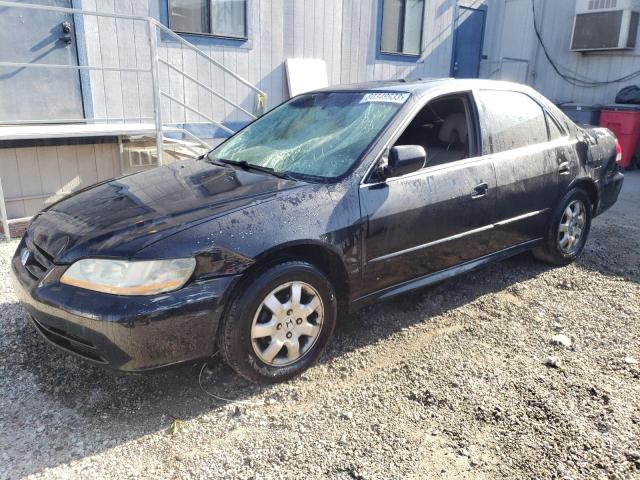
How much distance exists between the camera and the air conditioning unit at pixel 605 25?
11008mm

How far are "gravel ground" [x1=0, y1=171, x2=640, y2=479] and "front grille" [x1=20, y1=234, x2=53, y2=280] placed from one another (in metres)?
0.62

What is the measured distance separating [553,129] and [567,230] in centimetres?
87

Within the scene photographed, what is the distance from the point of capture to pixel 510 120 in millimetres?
4008

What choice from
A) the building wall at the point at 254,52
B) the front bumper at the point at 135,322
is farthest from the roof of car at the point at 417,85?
the building wall at the point at 254,52

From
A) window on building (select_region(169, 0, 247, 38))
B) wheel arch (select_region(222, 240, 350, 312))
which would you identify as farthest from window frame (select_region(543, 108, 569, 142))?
window on building (select_region(169, 0, 247, 38))

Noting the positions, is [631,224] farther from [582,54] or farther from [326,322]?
[582,54]

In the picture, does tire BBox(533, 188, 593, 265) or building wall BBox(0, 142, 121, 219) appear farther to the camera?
building wall BBox(0, 142, 121, 219)

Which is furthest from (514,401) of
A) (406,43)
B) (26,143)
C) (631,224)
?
(406,43)

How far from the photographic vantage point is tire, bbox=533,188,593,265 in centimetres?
437

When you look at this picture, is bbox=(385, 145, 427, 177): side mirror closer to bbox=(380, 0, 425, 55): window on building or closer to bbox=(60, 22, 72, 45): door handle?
bbox=(60, 22, 72, 45): door handle

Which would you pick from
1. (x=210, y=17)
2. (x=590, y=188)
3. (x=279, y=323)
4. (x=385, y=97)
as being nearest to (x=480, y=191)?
(x=385, y=97)

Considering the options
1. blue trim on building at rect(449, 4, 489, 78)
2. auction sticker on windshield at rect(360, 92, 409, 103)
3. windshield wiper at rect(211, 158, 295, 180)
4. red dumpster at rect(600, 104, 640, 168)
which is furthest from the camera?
blue trim on building at rect(449, 4, 489, 78)

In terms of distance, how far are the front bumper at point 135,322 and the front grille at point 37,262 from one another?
90 mm

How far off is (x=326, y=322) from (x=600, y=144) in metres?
3.27
